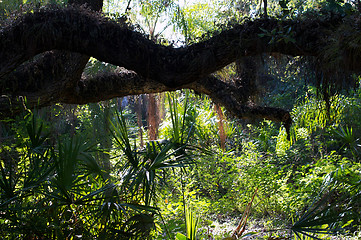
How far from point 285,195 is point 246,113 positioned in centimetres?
169

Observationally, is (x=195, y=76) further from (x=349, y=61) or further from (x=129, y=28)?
(x=349, y=61)

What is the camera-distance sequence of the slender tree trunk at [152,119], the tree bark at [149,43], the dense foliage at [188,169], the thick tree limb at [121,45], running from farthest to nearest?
the slender tree trunk at [152,119]
the thick tree limb at [121,45]
the tree bark at [149,43]
the dense foliage at [188,169]

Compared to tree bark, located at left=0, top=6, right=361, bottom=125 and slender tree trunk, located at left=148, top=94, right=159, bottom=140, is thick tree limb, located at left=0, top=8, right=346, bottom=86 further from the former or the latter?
slender tree trunk, located at left=148, top=94, right=159, bottom=140

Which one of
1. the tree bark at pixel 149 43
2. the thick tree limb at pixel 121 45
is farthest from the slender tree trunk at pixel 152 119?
the thick tree limb at pixel 121 45

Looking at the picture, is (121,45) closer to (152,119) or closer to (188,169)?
(188,169)

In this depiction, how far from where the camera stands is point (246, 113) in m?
5.99

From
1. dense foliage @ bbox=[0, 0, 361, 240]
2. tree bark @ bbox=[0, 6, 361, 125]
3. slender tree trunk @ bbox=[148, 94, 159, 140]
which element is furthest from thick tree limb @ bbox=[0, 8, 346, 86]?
slender tree trunk @ bbox=[148, 94, 159, 140]

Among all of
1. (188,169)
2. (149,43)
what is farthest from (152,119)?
(149,43)

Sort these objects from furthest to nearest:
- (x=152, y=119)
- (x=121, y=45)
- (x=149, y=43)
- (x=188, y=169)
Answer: (x=152, y=119) → (x=188, y=169) → (x=149, y=43) → (x=121, y=45)

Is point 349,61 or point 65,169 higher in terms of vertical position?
point 349,61

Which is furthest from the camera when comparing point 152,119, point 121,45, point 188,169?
point 152,119

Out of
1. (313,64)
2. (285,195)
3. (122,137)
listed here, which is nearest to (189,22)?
(285,195)

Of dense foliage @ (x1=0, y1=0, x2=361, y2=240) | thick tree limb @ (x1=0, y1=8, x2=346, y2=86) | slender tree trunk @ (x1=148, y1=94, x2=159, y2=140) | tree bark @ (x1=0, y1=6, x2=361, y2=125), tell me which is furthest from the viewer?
slender tree trunk @ (x1=148, y1=94, x2=159, y2=140)

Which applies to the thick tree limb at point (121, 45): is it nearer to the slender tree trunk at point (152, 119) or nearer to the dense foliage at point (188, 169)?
the dense foliage at point (188, 169)
